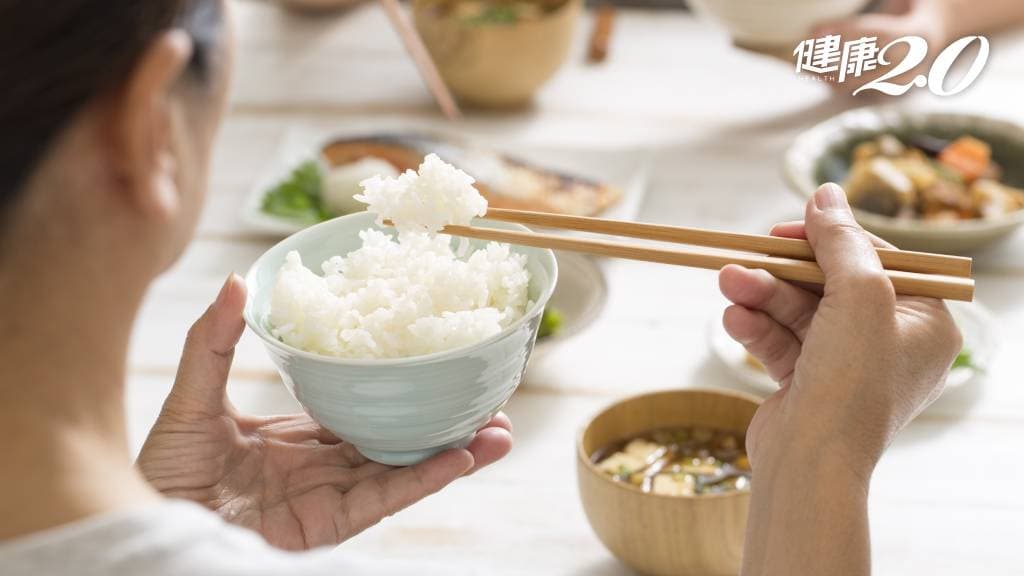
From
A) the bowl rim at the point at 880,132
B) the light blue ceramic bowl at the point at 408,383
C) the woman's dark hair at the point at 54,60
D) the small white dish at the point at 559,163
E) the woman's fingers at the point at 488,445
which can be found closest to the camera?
the woman's dark hair at the point at 54,60

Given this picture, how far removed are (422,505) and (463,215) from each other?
0.59 meters

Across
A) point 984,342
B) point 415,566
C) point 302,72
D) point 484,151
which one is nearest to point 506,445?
point 415,566

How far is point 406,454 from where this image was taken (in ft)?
4.06

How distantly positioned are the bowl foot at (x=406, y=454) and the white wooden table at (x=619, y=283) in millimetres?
227

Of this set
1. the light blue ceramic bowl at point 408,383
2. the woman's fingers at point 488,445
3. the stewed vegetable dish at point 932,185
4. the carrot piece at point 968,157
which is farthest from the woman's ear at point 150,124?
the carrot piece at point 968,157

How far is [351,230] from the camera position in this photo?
130 centimetres

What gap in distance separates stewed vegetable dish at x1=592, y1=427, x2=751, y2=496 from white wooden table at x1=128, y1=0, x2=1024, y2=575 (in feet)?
0.40

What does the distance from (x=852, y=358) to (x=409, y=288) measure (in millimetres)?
423

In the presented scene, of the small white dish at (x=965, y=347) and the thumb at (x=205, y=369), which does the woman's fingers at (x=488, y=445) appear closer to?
the thumb at (x=205, y=369)

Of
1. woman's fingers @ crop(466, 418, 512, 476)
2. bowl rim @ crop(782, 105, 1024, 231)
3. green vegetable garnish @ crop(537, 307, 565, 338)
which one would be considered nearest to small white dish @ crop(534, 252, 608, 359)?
green vegetable garnish @ crop(537, 307, 565, 338)

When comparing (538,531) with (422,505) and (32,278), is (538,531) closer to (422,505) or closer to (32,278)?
(422,505)

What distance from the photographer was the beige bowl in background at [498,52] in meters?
2.71

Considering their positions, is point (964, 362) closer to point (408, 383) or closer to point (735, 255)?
point (735, 255)

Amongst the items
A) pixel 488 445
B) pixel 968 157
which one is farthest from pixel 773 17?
pixel 488 445
